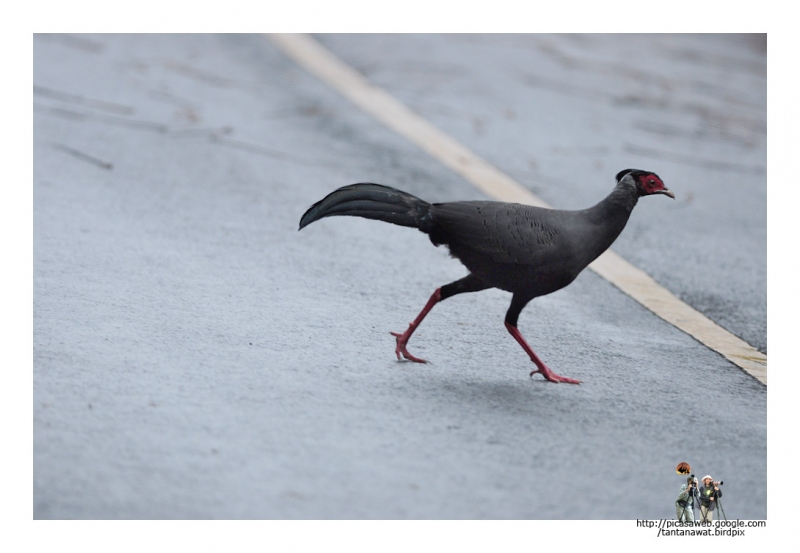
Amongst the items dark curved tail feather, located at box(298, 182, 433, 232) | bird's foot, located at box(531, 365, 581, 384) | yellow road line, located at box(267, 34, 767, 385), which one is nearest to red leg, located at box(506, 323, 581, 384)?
bird's foot, located at box(531, 365, 581, 384)

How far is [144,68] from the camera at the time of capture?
34.3 ft

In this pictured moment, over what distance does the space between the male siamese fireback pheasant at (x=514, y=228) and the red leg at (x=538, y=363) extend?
0.06m

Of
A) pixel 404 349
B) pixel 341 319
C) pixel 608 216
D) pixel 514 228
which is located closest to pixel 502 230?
pixel 514 228

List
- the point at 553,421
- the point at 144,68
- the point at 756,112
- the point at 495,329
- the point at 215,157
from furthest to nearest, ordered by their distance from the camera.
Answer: the point at 756,112, the point at 144,68, the point at 215,157, the point at 495,329, the point at 553,421

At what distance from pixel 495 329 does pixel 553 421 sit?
3.87ft

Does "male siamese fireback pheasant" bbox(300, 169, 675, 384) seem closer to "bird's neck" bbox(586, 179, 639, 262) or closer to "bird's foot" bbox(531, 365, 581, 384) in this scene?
"bird's neck" bbox(586, 179, 639, 262)

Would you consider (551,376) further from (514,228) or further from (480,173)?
(480,173)

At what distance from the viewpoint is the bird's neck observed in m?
4.10

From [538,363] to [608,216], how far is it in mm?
716

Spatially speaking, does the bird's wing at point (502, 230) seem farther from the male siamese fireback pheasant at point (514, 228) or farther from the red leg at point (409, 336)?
the red leg at point (409, 336)

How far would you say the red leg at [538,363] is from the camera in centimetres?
425

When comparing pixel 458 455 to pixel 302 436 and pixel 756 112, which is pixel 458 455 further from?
pixel 756 112

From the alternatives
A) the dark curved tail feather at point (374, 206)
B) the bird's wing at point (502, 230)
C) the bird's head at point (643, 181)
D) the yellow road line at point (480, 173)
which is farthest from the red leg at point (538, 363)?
the yellow road line at point (480, 173)
